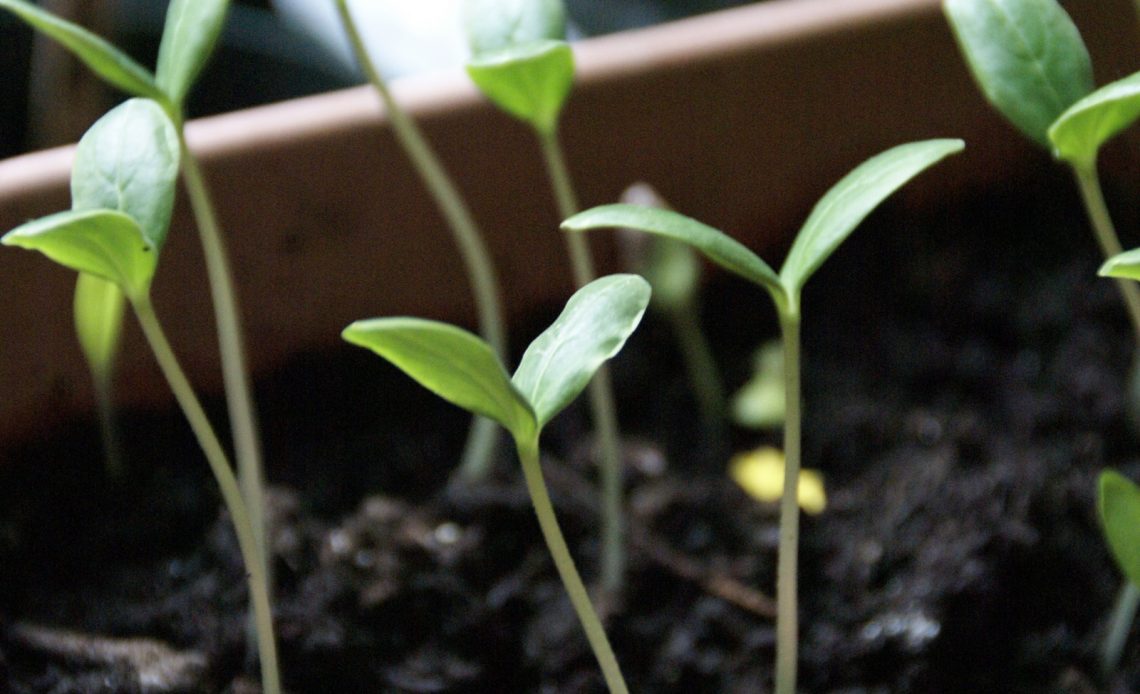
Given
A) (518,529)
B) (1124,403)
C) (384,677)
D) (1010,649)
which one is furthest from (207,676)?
(1124,403)

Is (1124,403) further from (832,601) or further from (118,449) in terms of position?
(118,449)

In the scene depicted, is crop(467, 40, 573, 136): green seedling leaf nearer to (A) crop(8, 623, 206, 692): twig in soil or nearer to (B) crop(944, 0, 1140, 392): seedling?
(B) crop(944, 0, 1140, 392): seedling

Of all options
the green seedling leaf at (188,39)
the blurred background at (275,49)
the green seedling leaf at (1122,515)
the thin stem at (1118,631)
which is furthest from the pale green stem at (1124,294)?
the blurred background at (275,49)

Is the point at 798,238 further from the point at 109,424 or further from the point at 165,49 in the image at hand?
the point at 109,424

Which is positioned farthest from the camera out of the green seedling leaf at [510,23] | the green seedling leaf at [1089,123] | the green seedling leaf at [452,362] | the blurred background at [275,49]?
the blurred background at [275,49]

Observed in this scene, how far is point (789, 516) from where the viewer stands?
0.54m

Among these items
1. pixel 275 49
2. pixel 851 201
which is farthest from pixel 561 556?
pixel 275 49

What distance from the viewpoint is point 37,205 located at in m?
0.73

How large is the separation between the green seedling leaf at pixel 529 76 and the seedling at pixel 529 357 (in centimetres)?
15

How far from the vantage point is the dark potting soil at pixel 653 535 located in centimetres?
67

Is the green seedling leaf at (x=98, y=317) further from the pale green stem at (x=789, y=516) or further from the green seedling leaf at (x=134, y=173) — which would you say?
the pale green stem at (x=789, y=516)

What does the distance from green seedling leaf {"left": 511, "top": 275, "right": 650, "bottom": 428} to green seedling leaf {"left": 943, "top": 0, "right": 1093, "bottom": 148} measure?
248 millimetres

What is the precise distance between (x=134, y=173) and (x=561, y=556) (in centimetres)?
25

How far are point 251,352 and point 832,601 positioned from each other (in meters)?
0.49
